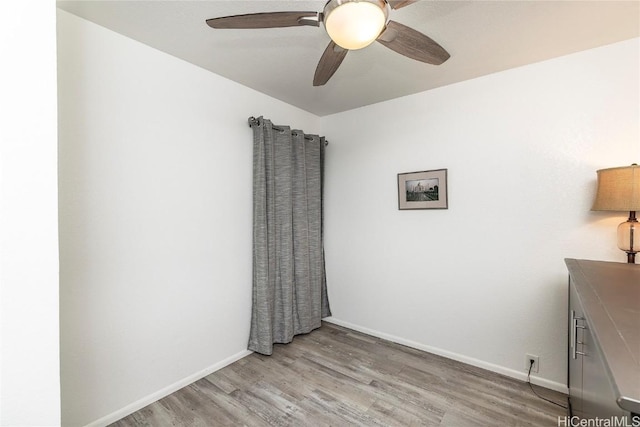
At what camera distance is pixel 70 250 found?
→ 1.61 meters

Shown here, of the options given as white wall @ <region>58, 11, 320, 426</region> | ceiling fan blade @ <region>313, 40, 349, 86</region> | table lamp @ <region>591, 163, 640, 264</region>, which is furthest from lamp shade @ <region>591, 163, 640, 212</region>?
white wall @ <region>58, 11, 320, 426</region>

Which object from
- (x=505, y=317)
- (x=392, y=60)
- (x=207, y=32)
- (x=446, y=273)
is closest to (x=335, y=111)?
(x=392, y=60)

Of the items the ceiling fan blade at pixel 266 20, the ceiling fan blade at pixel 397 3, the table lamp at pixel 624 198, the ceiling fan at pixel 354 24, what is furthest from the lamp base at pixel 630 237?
the ceiling fan blade at pixel 266 20

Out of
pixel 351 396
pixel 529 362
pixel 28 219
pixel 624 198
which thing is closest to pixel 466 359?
pixel 529 362

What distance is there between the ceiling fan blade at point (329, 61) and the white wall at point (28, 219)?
42.1 inches

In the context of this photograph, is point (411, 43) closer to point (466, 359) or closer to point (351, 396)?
point (351, 396)

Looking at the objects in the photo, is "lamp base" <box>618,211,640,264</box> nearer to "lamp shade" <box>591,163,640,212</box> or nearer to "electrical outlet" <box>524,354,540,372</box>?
"lamp shade" <box>591,163,640,212</box>

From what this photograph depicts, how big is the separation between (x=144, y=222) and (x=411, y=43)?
Result: 75.3 inches

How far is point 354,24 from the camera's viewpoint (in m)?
1.13

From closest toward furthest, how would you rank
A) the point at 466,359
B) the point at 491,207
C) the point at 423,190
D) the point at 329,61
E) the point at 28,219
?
the point at 28,219 < the point at 329,61 < the point at 491,207 < the point at 466,359 < the point at 423,190

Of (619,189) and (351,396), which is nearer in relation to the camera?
(619,189)

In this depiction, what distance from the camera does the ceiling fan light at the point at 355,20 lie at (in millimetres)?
1086

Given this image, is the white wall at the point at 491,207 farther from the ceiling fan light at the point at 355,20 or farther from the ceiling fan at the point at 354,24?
the ceiling fan light at the point at 355,20

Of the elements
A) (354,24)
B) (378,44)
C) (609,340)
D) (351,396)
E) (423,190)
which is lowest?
(351,396)
